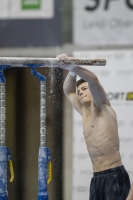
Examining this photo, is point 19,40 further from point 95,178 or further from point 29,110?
point 95,178

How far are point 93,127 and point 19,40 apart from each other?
1.46 feet

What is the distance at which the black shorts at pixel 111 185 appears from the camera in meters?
1.48

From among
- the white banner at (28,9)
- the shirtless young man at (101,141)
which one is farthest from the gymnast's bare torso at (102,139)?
the white banner at (28,9)

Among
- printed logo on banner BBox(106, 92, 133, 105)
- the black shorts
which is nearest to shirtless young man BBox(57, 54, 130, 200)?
the black shorts

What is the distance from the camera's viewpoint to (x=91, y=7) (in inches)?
74.5

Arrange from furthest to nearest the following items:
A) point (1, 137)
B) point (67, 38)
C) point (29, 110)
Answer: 1. point (67, 38)
2. point (29, 110)
3. point (1, 137)

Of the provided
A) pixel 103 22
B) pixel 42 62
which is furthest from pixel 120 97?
pixel 42 62

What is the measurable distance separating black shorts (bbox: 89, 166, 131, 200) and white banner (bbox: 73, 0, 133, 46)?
50cm

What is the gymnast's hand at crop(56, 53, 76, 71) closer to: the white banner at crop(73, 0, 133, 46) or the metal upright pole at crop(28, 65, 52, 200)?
the metal upright pole at crop(28, 65, 52, 200)

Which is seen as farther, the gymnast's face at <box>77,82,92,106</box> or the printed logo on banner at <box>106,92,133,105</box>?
the printed logo on banner at <box>106,92,133,105</box>

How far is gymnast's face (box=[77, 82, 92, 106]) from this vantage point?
1491mm

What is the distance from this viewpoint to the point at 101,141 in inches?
58.2

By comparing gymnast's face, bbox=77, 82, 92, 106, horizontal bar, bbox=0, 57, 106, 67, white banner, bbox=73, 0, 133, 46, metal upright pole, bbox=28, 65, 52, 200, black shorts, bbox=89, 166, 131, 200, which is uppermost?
white banner, bbox=73, 0, 133, 46

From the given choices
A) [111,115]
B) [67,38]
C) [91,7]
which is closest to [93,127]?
[111,115]
